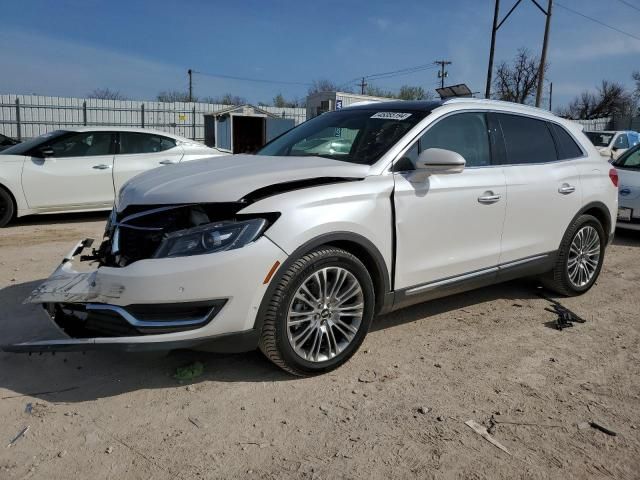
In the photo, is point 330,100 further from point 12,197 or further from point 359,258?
point 359,258

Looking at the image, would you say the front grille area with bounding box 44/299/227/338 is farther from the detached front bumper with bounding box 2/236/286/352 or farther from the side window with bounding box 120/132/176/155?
the side window with bounding box 120/132/176/155

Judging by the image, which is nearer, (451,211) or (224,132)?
(451,211)

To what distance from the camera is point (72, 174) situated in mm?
8008

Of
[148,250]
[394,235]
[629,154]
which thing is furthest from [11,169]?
[629,154]

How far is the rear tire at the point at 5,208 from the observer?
7734 mm

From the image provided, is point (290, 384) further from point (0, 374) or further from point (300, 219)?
point (0, 374)

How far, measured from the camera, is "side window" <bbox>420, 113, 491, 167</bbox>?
395cm

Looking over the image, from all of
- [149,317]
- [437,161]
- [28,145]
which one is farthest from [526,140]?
[28,145]

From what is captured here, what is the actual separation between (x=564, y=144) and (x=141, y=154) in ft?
20.3

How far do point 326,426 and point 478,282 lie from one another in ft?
6.31

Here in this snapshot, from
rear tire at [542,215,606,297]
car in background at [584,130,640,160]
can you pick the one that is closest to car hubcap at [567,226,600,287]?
rear tire at [542,215,606,297]

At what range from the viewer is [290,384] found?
3312 mm

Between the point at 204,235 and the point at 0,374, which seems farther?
the point at 0,374

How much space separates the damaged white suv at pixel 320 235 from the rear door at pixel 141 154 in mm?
4444
